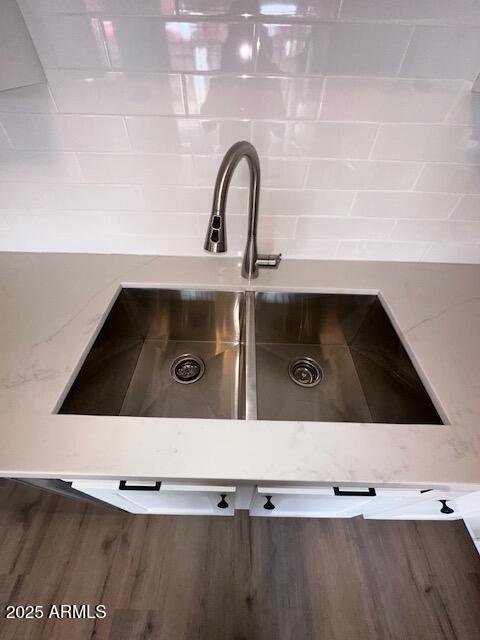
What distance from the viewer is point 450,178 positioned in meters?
0.73

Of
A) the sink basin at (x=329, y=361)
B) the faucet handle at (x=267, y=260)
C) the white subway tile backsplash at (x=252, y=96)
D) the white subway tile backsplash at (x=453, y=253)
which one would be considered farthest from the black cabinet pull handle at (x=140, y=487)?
the white subway tile backsplash at (x=453, y=253)

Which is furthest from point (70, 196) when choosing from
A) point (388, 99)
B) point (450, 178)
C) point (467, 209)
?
point (467, 209)

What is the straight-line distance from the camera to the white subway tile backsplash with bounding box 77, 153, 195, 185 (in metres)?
0.70

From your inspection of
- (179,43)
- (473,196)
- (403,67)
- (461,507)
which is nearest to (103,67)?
(179,43)

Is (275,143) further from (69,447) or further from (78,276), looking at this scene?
(69,447)

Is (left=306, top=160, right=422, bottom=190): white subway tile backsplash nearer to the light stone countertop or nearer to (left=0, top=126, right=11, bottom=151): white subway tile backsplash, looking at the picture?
the light stone countertop

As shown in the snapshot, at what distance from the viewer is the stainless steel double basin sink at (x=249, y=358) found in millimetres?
737

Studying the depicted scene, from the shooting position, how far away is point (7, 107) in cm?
62

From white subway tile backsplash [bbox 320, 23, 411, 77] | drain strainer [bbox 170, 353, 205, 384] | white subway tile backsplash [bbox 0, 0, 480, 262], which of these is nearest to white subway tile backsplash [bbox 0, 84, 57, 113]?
white subway tile backsplash [bbox 0, 0, 480, 262]

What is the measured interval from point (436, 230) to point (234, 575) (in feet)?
4.83

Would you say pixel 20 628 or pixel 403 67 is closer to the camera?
pixel 403 67

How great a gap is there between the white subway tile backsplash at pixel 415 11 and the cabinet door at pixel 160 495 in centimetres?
99

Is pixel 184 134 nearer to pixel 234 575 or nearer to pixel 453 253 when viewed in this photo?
pixel 453 253

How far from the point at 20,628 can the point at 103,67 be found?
1736 mm
